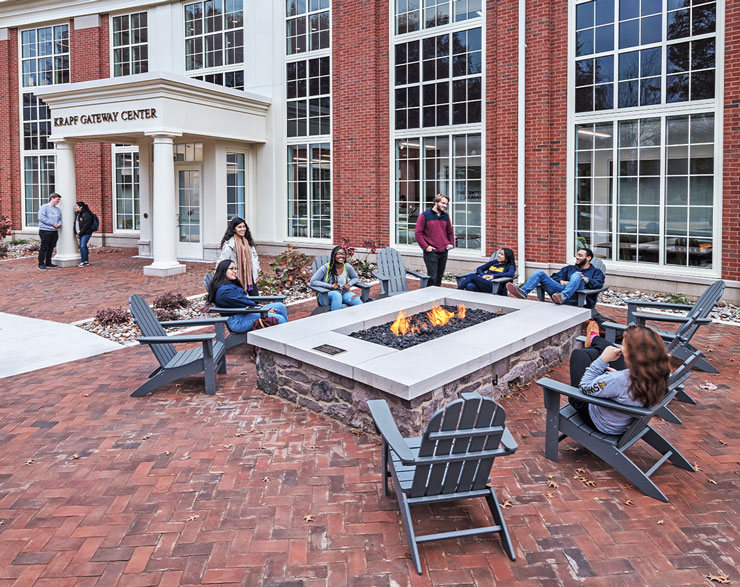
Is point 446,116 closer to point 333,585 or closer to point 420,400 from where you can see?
point 420,400

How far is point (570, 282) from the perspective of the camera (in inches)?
323

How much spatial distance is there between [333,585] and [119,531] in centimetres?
136

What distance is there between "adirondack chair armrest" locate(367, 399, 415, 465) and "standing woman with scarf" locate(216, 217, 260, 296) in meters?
4.08

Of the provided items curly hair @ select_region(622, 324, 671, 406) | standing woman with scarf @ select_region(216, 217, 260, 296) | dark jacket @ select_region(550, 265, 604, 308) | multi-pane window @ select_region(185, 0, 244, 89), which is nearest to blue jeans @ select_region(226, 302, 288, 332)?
standing woman with scarf @ select_region(216, 217, 260, 296)

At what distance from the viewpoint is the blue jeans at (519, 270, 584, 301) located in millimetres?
8117

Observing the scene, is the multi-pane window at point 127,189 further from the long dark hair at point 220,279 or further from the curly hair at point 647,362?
the curly hair at point 647,362

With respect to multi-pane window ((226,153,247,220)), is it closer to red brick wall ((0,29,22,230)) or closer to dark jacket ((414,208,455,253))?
dark jacket ((414,208,455,253))

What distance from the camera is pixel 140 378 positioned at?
653 cm

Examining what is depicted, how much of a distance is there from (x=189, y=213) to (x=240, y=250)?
9.62 m

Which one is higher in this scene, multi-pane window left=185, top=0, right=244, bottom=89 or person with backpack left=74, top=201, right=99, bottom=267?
multi-pane window left=185, top=0, right=244, bottom=89

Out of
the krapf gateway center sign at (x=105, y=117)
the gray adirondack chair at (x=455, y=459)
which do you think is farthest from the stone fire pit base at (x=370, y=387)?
the krapf gateway center sign at (x=105, y=117)

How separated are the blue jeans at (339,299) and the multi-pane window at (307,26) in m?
9.51

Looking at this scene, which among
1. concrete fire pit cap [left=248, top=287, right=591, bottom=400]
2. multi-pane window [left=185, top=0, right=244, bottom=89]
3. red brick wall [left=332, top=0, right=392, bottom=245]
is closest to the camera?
concrete fire pit cap [left=248, top=287, right=591, bottom=400]

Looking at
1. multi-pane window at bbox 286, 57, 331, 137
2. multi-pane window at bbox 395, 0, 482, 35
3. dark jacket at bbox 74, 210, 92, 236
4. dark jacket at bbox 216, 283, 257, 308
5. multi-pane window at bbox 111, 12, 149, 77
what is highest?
multi-pane window at bbox 111, 12, 149, 77
